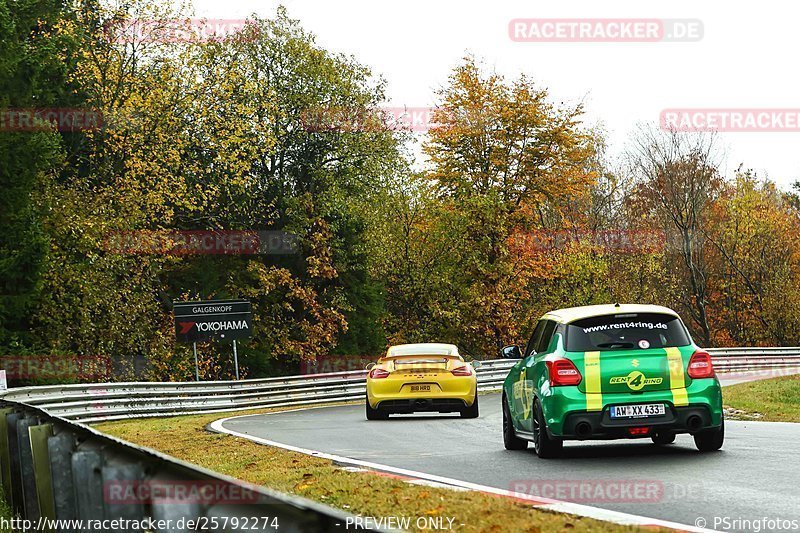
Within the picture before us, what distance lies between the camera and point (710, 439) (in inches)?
489

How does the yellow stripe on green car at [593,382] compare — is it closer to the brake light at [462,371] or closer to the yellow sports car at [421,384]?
the yellow sports car at [421,384]

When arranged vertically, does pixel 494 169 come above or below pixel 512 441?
above

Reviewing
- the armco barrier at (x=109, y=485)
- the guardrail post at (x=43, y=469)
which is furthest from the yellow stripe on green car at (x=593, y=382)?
the guardrail post at (x=43, y=469)

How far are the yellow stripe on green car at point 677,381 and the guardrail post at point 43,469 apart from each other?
23.0ft

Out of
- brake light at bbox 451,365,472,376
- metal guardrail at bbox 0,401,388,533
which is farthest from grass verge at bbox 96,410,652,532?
brake light at bbox 451,365,472,376

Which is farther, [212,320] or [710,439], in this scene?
[212,320]

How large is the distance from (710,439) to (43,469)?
7.72 meters

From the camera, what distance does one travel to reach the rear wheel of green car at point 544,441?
41.0ft

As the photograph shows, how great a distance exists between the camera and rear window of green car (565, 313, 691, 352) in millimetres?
12359

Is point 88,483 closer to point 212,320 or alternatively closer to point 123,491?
point 123,491

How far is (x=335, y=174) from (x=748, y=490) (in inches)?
1704

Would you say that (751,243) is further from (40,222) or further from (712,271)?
(40,222)

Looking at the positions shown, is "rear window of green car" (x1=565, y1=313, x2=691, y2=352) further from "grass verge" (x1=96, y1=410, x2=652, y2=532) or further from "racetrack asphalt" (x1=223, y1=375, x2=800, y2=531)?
"grass verge" (x1=96, y1=410, x2=652, y2=532)

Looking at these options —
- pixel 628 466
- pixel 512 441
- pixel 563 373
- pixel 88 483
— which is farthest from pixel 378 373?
pixel 88 483
